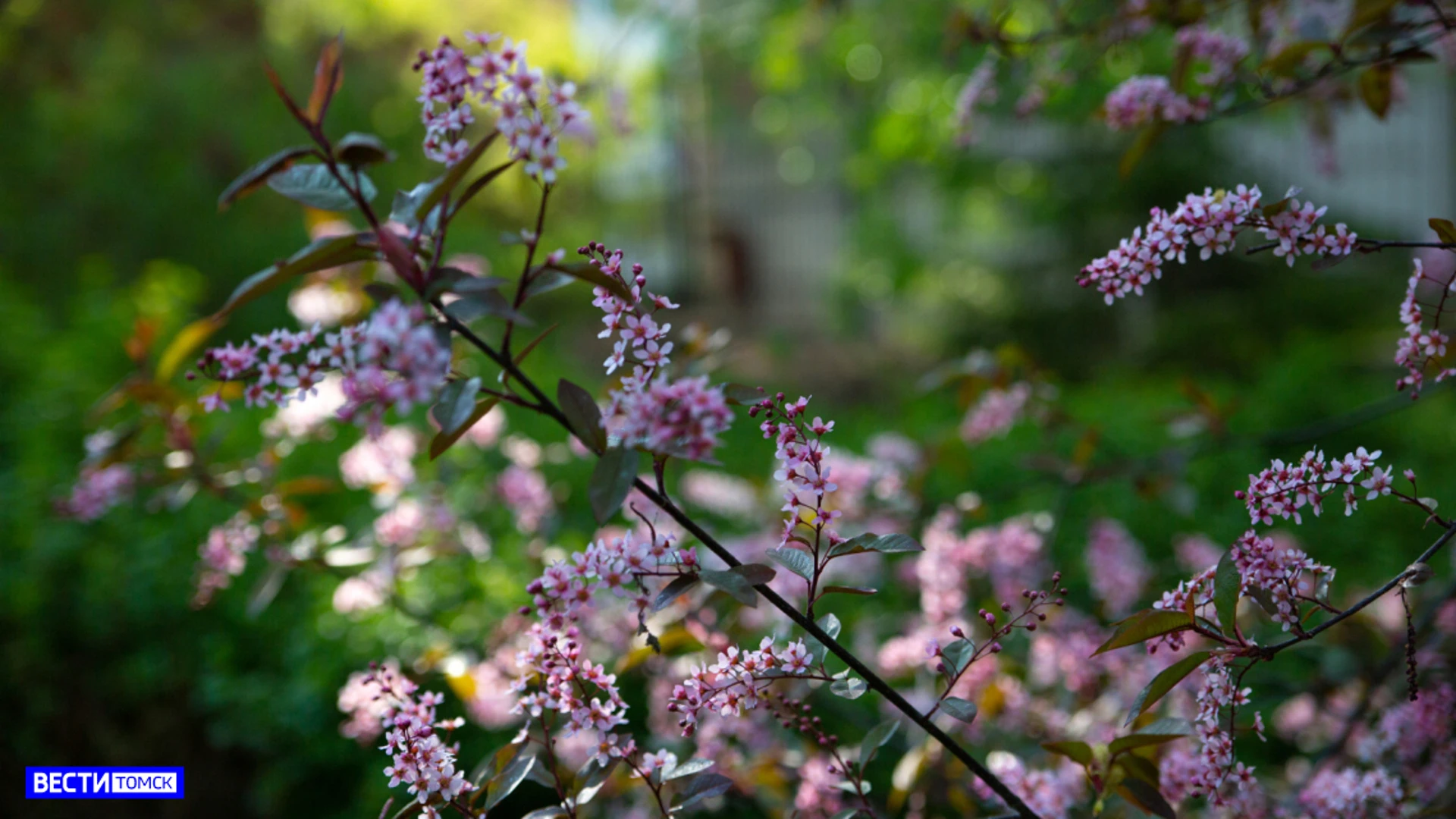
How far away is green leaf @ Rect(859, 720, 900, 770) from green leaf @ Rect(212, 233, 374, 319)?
0.63m

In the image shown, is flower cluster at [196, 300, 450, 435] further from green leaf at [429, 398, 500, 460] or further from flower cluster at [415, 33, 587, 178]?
flower cluster at [415, 33, 587, 178]

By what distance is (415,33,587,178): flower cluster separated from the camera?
742 mm

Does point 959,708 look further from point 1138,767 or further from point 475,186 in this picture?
point 475,186

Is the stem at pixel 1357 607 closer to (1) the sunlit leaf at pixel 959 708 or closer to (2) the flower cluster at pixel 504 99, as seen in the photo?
(1) the sunlit leaf at pixel 959 708

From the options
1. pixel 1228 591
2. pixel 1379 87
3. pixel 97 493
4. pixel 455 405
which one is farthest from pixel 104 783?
pixel 1379 87

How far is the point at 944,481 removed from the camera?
3227mm

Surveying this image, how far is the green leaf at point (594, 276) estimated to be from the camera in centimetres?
77

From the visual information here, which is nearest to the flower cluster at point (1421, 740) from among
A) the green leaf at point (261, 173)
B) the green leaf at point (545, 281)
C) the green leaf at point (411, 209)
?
the green leaf at point (545, 281)

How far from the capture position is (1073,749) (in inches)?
38.3

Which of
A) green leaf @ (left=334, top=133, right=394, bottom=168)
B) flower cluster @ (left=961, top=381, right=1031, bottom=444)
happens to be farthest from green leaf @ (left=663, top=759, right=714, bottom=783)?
flower cluster @ (left=961, top=381, right=1031, bottom=444)

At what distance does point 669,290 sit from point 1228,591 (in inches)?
401

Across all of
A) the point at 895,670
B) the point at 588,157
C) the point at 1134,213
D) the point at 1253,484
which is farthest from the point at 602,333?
the point at 588,157

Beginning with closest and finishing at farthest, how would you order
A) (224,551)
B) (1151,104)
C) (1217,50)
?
(1151,104), (1217,50), (224,551)

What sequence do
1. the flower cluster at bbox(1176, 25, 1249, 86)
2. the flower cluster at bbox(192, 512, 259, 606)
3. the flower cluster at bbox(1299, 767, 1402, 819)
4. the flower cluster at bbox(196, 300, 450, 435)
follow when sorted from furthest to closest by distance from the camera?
the flower cluster at bbox(192, 512, 259, 606) < the flower cluster at bbox(1176, 25, 1249, 86) < the flower cluster at bbox(1299, 767, 1402, 819) < the flower cluster at bbox(196, 300, 450, 435)
